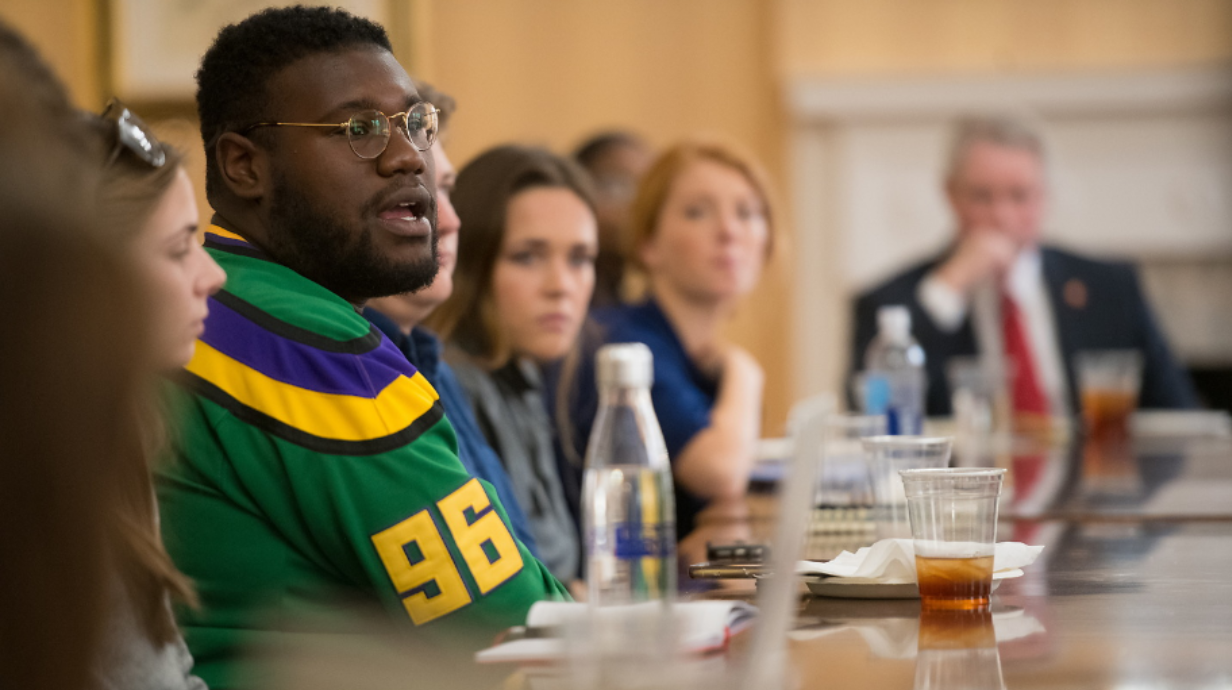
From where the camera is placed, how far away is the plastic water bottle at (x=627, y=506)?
3.30 feet

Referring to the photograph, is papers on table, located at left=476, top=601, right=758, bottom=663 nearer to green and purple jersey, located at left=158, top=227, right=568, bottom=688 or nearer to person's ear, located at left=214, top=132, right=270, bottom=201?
green and purple jersey, located at left=158, top=227, right=568, bottom=688

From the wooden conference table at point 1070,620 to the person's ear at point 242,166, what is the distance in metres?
0.58

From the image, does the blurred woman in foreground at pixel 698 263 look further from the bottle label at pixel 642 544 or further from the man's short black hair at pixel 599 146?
the bottle label at pixel 642 544

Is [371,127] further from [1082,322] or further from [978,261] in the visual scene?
[1082,322]

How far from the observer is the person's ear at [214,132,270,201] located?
1239 millimetres

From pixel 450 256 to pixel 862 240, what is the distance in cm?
319

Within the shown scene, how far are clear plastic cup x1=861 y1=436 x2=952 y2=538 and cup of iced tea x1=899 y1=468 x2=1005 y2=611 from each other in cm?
27

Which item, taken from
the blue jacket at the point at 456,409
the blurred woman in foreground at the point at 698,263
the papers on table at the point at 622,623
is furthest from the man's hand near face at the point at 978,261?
the papers on table at the point at 622,623

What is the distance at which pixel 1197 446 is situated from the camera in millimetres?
2834

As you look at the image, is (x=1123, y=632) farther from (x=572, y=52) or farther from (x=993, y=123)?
(x=572, y=52)

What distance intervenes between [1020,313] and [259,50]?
114 inches

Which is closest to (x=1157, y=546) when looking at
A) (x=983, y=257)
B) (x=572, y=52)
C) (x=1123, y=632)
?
(x=1123, y=632)

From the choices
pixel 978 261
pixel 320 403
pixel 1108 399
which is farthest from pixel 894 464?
pixel 978 261

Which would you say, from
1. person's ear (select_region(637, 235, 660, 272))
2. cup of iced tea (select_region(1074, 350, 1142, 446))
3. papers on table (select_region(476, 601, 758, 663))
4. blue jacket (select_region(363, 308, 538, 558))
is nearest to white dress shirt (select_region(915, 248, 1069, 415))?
cup of iced tea (select_region(1074, 350, 1142, 446))
